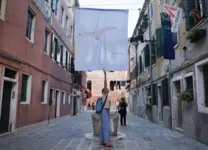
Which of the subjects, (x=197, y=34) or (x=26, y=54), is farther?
(x=26, y=54)

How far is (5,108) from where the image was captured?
26.6ft

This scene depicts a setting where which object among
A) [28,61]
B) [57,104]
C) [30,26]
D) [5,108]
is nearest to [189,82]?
[28,61]

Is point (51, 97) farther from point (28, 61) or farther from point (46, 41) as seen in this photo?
point (28, 61)

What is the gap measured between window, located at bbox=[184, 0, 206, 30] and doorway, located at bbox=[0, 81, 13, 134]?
22.3 feet

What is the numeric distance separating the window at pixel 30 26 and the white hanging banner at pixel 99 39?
3208 millimetres

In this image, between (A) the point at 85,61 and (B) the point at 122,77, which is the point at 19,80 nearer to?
(A) the point at 85,61

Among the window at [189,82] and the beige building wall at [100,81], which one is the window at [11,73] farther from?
the beige building wall at [100,81]

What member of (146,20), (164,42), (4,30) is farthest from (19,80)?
(146,20)

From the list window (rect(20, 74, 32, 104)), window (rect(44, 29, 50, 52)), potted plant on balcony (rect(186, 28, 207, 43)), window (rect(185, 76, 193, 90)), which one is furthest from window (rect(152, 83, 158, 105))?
window (rect(20, 74, 32, 104))

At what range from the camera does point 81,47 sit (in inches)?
301

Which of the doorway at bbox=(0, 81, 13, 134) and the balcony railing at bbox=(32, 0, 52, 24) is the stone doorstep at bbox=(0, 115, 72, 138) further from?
the balcony railing at bbox=(32, 0, 52, 24)

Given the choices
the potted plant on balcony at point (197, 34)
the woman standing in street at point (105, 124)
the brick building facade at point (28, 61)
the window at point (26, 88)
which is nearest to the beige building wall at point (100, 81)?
the brick building facade at point (28, 61)

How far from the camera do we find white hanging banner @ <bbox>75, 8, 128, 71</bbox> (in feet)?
25.0

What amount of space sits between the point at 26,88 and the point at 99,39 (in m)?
4.25
